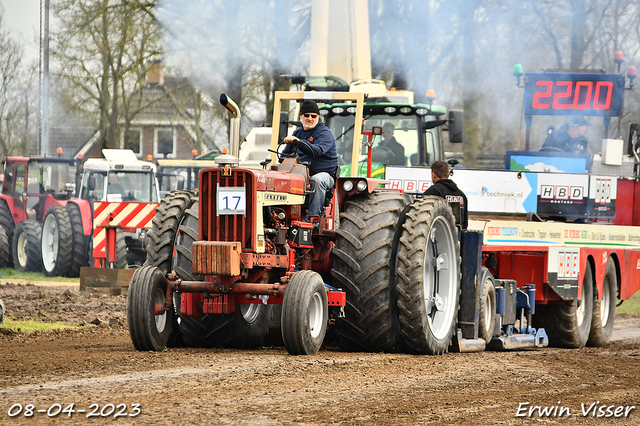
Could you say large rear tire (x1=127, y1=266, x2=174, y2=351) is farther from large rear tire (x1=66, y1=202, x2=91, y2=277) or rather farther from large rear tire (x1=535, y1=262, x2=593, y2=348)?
large rear tire (x1=66, y1=202, x2=91, y2=277)

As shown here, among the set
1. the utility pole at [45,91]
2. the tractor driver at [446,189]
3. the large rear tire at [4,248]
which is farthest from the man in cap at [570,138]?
the utility pole at [45,91]

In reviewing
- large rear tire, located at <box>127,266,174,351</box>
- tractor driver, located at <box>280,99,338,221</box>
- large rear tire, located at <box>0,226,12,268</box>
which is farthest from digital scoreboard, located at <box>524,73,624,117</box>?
large rear tire, located at <box>0,226,12,268</box>

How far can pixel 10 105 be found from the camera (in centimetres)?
3769

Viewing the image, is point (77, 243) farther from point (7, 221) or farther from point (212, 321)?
point (212, 321)

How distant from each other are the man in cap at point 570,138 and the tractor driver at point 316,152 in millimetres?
6846

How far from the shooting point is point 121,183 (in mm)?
20172

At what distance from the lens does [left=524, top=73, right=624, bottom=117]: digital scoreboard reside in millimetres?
14070

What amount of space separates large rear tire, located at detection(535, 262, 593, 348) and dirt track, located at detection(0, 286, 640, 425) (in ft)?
8.21

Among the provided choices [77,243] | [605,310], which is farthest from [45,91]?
[605,310]

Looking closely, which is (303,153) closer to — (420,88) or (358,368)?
(358,368)

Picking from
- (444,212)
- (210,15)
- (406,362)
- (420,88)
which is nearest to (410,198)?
(444,212)

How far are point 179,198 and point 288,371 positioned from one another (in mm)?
2464

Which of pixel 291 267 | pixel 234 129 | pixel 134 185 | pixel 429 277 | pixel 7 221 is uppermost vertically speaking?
pixel 234 129

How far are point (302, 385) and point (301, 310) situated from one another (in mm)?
1039
